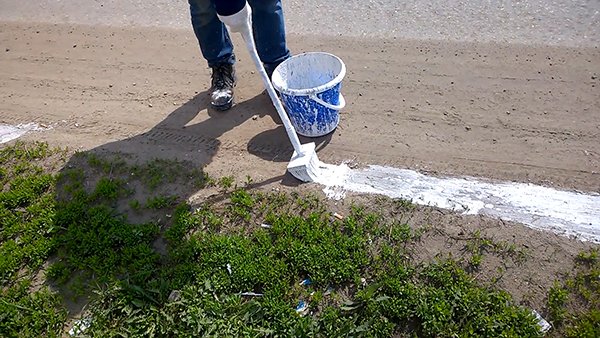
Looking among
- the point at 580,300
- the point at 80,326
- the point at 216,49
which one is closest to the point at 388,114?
the point at 216,49

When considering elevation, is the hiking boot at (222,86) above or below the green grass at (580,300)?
above

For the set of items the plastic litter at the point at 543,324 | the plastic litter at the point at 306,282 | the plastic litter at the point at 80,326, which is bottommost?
the plastic litter at the point at 80,326

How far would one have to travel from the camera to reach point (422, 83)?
400cm

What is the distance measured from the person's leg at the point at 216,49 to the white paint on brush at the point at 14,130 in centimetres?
151

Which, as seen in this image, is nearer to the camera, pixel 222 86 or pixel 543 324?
Answer: pixel 543 324

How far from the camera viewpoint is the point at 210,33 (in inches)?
155

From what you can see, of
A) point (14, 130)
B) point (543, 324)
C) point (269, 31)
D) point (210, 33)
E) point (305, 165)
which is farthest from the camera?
point (14, 130)

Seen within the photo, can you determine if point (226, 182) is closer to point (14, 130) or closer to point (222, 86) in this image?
point (222, 86)

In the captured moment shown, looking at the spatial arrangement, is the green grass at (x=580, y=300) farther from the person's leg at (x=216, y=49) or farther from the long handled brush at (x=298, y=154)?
the person's leg at (x=216, y=49)

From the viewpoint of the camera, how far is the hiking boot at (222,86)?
407cm

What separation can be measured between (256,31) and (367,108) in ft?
3.28

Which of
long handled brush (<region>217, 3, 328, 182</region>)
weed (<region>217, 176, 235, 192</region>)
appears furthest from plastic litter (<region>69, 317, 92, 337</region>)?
long handled brush (<region>217, 3, 328, 182</region>)

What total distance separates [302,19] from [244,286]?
3005 mm

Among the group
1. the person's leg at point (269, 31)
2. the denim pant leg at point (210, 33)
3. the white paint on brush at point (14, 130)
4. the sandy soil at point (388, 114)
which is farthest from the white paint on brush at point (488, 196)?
the white paint on brush at point (14, 130)
